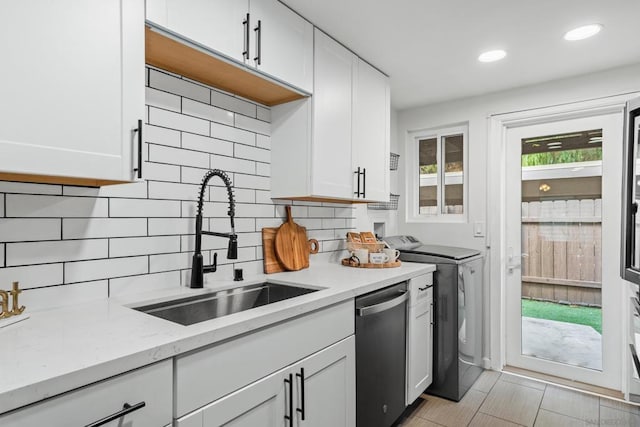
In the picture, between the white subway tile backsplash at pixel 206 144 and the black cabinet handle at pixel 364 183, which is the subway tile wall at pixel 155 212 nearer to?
the white subway tile backsplash at pixel 206 144

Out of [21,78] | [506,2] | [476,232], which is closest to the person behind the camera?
[21,78]

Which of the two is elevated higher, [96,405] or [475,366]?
[96,405]

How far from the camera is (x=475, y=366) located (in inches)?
109

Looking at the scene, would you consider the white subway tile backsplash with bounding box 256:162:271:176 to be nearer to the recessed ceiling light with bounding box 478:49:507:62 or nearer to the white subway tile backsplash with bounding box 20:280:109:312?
the white subway tile backsplash with bounding box 20:280:109:312

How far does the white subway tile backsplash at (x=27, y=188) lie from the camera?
3.92 ft

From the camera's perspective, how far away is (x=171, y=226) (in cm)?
163

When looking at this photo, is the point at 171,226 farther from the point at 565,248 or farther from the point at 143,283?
the point at 565,248

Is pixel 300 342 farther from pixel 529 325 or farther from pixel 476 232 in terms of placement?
pixel 529 325

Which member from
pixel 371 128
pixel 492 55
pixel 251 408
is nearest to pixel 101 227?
pixel 251 408

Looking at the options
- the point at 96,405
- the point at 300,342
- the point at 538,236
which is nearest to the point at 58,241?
the point at 96,405

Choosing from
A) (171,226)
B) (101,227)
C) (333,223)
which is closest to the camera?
(101,227)

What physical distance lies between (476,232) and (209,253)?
223cm

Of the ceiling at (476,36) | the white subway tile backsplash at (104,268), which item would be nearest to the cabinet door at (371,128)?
the ceiling at (476,36)

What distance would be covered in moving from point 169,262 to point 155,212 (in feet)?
0.75
